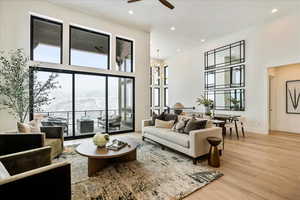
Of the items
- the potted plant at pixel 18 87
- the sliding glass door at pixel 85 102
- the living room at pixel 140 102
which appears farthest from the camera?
the sliding glass door at pixel 85 102

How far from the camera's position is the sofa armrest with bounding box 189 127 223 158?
2.86 metres

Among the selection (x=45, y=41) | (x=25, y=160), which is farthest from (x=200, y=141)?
(x=45, y=41)

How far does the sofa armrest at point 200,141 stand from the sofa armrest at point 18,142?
2.71m

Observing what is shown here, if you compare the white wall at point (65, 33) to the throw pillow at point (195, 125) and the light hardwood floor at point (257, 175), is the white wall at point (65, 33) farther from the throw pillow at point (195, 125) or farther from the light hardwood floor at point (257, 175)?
the light hardwood floor at point (257, 175)

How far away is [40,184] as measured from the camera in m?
1.24

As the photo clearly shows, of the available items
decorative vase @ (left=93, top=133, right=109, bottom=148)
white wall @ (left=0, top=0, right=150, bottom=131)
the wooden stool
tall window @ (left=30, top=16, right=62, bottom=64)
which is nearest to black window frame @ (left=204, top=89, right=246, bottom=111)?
white wall @ (left=0, top=0, right=150, bottom=131)

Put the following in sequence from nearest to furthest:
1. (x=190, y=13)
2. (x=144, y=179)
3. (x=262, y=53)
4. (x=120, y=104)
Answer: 1. (x=144, y=179)
2. (x=190, y=13)
3. (x=262, y=53)
4. (x=120, y=104)

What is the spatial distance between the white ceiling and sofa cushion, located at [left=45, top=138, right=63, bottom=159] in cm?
390

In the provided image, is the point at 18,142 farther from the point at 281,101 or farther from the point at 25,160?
the point at 281,101

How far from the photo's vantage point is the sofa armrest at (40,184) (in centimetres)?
111

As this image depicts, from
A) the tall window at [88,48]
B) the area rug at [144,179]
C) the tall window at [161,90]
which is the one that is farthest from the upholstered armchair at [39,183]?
the tall window at [161,90]

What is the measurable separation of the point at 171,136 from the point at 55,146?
2.50 meters

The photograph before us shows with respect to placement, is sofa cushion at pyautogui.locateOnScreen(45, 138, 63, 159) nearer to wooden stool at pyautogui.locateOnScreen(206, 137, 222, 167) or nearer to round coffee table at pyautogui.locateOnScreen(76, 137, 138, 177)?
round coffee table at pyautogui.locateOnScreen(76, 137, 138, 177)

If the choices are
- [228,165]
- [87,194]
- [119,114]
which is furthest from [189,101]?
[87,194]
